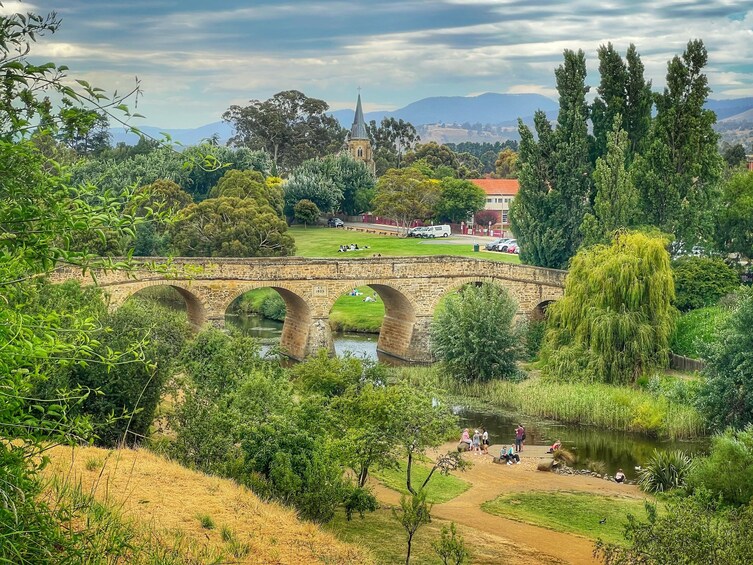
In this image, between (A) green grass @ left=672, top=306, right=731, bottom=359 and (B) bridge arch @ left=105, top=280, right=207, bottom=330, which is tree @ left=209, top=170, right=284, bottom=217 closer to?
(B) bridge arch @ left=105, top=280, right=207, bottom=330

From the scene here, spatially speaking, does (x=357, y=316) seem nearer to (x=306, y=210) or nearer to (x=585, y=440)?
(x=585, y=440)

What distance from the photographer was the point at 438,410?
2338cm

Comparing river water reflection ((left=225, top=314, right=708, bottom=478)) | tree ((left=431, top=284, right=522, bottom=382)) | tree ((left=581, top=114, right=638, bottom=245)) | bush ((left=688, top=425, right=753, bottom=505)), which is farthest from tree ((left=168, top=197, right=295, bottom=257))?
bush ((left=688, top=425, right=753, bottom=505))

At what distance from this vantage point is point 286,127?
11262 centimetres

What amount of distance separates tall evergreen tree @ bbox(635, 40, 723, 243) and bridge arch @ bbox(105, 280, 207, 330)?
20722mm

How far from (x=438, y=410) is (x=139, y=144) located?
78.4 metres

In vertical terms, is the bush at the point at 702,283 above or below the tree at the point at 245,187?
below

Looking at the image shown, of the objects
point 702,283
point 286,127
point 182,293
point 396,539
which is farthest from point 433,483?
point 286,127

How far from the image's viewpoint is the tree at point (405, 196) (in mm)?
82375

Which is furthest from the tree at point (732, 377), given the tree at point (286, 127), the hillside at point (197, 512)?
the tree at point (286, 127)

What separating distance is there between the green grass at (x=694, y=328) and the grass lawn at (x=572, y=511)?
15291 millimetres

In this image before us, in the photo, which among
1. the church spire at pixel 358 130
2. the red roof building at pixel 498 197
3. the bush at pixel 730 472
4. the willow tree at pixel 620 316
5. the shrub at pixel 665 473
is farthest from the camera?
the church spire at pixel 358 130

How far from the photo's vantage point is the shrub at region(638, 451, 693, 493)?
2938cm

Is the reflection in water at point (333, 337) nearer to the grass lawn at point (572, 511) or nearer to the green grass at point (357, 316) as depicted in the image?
the green grass at point (357, 316)
